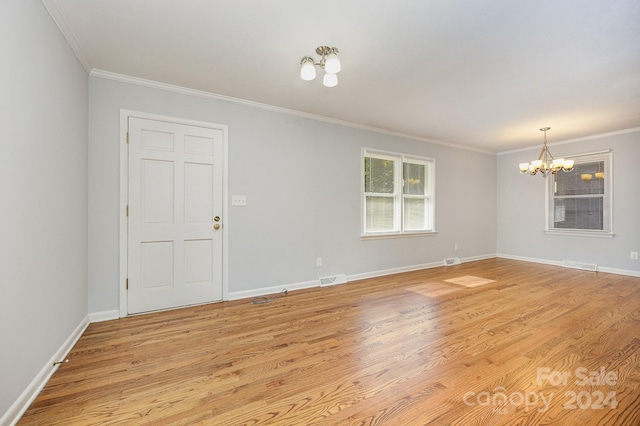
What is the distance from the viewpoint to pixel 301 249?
402 centimetres

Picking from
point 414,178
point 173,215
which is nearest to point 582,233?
point 414,178

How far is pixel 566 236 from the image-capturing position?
555 centimetres

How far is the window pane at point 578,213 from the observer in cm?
516

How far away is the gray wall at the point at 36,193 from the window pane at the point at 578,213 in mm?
7675

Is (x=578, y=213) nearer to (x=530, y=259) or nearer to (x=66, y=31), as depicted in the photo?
(x=530, y=259)

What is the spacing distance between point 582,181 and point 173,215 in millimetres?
7076

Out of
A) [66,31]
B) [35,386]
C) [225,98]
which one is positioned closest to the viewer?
[35,386]

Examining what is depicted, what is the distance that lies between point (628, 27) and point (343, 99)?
250 cm

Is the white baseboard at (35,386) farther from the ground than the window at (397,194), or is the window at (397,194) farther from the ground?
the window at (397,194)

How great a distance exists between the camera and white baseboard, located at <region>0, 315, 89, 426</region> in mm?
1436

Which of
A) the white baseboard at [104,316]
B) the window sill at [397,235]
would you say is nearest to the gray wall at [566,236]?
the window sill at [397,235]

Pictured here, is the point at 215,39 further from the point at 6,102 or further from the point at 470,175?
the point at 470,175

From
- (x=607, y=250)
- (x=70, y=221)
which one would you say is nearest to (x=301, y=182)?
(x=70, y=221)

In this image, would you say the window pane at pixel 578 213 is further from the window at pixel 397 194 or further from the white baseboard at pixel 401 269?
the window at pixel 397 194
